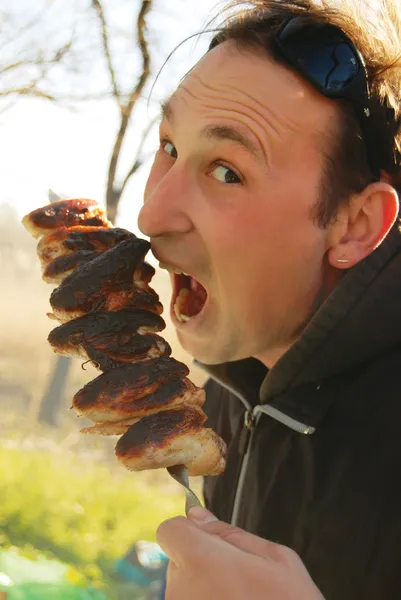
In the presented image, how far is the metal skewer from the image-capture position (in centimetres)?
159

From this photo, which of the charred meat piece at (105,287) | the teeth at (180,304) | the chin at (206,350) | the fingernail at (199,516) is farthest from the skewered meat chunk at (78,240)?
the fingernail at (199,516)

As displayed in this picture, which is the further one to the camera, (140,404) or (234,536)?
(140,404)

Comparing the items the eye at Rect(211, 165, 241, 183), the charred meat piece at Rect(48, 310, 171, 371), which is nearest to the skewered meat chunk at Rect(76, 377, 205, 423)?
the charred meat piece at Rect(48, 310, 171, 371)

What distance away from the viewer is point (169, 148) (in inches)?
89.7

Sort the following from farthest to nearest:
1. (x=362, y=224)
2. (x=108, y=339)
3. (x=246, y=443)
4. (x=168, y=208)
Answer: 1. (x=246, y=443)
2. (x=362, y=224)
3. (x=168, y=208)
4. (x=108, y=339)

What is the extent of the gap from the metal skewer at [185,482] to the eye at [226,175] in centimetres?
91

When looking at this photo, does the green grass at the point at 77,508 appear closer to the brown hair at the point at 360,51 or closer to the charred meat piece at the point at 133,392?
the charred meat piece at the point at 133,392

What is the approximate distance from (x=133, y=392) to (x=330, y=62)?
4.03ft

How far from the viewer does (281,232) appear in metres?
2.05

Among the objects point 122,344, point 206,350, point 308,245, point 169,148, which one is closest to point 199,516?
point 122,344

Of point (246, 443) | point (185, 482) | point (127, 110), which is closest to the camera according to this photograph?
point (185, 482)

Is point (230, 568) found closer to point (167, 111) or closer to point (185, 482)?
point (185, 482)

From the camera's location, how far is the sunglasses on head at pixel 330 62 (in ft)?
6.64

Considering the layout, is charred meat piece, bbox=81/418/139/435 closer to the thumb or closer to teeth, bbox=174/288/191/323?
the thumb
